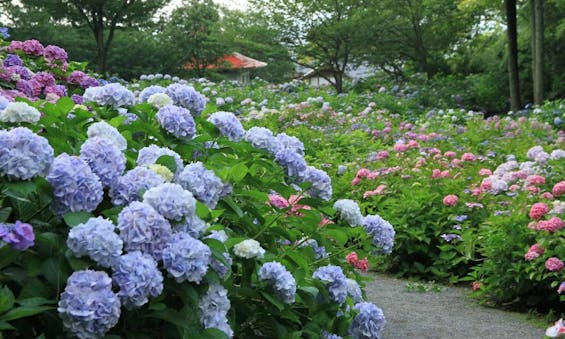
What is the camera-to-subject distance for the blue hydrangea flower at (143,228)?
1.65 metres

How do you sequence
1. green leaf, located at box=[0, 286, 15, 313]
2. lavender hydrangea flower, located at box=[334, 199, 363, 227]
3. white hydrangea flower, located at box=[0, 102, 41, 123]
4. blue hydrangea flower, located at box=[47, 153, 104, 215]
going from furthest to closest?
lavender hydrangea flower, located at box=[334, 199, 363, 227] → white hydrangea flower, located at box=[0, 102, 41, 123] → blue hydrangea flower, located at box=[47, 153, 104, 215] → green leaf, located at box=[0, 286, 15, 313]

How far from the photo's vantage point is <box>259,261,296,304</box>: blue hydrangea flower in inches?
81.4

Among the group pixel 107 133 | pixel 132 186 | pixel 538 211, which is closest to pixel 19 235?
pixel 132 186

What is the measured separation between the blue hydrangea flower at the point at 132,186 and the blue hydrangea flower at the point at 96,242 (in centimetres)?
25

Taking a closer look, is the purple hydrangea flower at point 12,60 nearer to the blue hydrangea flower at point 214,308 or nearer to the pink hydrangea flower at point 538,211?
the blue hydrangea flower at point 214,308

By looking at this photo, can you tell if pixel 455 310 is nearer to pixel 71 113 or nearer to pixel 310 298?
pixel 310 298

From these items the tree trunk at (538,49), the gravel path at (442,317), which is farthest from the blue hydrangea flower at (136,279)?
the tree trunk at (538,49)

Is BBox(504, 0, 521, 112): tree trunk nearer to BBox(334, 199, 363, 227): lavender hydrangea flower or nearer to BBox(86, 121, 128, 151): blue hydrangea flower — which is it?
BBox(334, 199, 363, 227): lavender hydrangea flower

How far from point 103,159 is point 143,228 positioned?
28cm

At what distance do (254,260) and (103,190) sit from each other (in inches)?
20.2

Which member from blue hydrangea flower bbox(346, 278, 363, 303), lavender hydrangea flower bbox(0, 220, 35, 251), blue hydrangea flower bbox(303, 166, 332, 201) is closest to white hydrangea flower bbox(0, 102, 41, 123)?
lavender hydrangea flower bbox(0, 220, 35, 251)

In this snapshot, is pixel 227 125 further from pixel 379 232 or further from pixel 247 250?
pixel 379 232

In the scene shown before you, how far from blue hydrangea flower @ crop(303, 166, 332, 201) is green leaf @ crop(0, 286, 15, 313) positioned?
1289 mm

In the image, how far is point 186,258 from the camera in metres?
1.67
